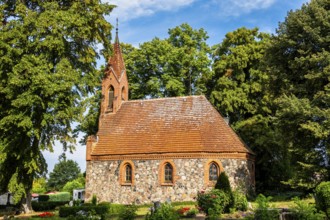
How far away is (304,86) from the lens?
71.1 ft

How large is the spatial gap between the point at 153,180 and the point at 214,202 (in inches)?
400

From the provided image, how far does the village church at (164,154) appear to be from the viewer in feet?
82.0

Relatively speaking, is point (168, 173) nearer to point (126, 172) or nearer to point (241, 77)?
point (126, 172)

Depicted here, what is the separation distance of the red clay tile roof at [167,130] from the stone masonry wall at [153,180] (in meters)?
0.92

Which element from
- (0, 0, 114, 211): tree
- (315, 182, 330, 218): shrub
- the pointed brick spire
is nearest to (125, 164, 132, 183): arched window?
(0, 0, 114, 211): tree

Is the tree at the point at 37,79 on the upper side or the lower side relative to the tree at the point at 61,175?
upper

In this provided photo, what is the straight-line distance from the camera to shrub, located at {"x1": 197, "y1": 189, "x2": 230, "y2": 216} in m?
16.0

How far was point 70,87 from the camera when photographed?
21891 mm

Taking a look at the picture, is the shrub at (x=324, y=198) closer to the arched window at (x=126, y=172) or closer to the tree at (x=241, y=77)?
the arched window at (x=126, y=172)

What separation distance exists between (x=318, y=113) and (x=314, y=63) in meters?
3.21

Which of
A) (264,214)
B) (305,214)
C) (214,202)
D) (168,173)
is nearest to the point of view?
(305,214)

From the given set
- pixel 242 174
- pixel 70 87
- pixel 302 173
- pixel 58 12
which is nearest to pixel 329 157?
pixel 302 173

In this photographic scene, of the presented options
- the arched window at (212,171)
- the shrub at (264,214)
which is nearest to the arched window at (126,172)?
the arched window at (212,171)

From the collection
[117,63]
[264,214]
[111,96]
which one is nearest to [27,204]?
[111,96]
